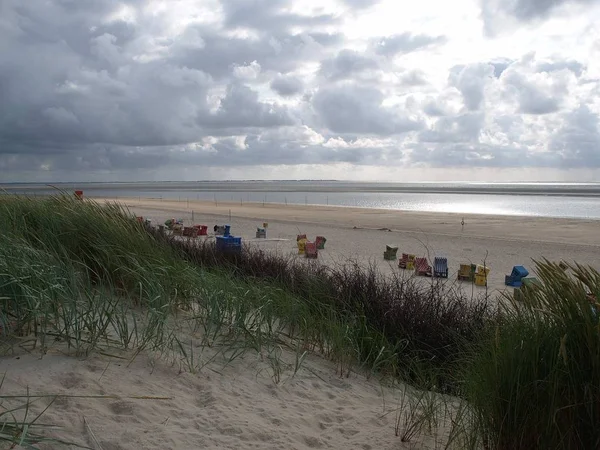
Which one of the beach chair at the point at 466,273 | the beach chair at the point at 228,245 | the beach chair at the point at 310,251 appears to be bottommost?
the beach chair at the point at 466,273

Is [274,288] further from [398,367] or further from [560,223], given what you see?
[560,223]

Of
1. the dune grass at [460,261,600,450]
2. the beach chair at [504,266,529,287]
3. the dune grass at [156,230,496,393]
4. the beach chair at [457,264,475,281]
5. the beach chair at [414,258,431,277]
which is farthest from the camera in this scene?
the beach chair at [414,258,431,277]

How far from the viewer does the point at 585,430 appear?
107 inches

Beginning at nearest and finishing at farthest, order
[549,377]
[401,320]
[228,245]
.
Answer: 1. [549,377]
2. [401,320]
3. [228,245]

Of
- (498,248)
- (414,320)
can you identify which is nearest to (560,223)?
(498,248)

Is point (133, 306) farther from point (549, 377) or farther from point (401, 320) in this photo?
point (549, 377)

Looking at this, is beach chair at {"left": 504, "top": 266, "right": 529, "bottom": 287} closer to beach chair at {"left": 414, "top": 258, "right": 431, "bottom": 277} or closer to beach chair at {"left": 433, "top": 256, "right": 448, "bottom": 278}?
beach chair at {"left": 433, "top": 256, "right": 448, "bottom": 278}

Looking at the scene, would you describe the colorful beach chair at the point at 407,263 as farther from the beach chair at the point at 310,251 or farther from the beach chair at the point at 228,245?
the beach chair at the point at 228,245

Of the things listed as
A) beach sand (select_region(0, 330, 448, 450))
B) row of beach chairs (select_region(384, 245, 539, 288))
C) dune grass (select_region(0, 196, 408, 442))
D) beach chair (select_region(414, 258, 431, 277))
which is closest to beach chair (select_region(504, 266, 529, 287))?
row of beach chairs (select_region(384, 245, 539, 288))

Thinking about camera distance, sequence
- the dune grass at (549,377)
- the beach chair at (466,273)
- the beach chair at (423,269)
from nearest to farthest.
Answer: the dune grass at (549,377) < the beach chair at (466,273) < the beach chair at (423,269)

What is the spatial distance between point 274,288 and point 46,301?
97.1 inches

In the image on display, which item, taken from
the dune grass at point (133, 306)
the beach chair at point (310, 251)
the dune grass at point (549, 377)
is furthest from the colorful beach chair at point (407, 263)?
the dune grass at point (549, 377)

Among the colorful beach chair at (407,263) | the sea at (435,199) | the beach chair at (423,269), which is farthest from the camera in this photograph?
the sea at (435,199)

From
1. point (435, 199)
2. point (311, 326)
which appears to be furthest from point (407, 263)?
point (435, 199)
